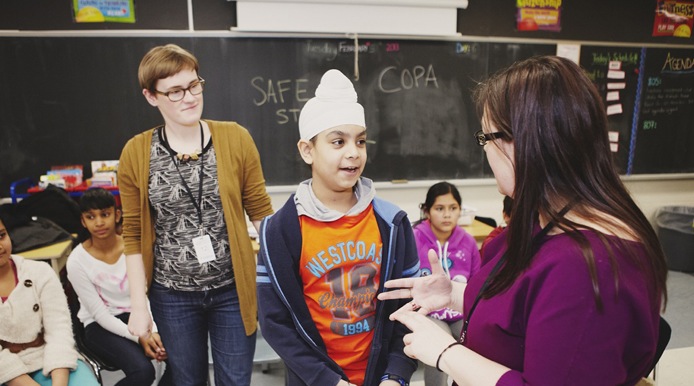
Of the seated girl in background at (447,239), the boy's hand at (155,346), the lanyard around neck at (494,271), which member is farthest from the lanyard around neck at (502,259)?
the seated girl in background at (447,239)

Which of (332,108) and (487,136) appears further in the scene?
(332,108)

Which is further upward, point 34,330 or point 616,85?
point 616,85

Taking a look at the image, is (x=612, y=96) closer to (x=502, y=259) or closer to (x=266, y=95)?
(x=266, y=95)

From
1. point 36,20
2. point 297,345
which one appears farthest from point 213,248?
point 36,20

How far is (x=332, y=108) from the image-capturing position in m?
1.32

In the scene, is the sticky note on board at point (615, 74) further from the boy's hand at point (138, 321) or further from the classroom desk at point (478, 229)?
the boy's hand at point (138, 321)

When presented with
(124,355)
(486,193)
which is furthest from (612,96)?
(124,355)

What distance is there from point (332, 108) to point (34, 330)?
5.28 feet

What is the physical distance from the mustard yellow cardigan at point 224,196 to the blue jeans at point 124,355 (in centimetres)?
60

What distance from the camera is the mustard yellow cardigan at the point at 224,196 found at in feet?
5.20

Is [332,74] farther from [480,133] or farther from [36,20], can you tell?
[36,20]

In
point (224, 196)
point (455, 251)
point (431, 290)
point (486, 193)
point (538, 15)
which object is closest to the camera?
point (431, 290)

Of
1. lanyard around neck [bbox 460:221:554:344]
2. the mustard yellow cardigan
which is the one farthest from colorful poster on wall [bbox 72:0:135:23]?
lanyard around neck [bbox 460:221:554:344]

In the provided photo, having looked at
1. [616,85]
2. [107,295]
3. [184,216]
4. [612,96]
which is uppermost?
[616,85]
